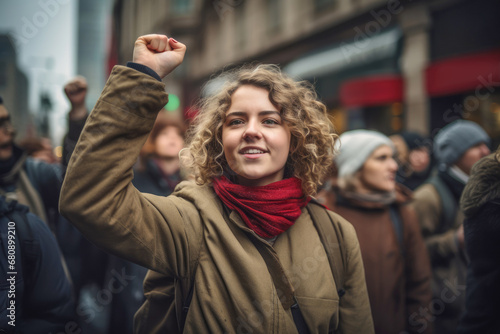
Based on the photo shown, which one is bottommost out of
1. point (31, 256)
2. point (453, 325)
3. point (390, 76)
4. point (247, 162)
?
point (453, 325)

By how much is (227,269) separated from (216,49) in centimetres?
2024

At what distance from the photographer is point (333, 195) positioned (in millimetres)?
3252

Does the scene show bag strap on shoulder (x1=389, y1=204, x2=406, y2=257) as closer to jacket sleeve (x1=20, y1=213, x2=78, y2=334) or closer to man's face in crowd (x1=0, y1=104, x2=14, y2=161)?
jacket sleeve (x1=20, y1=213, x2=78, y2=334)

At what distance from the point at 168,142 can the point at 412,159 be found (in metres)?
3.24

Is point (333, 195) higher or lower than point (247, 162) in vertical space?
lower

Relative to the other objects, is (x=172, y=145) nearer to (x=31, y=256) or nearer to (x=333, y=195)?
(x=333, y=195)

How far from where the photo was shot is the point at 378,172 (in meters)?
3.03

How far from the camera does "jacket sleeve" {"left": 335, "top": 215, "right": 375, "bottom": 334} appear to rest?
185cm

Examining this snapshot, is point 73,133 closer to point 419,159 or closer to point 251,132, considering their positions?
point 251,132

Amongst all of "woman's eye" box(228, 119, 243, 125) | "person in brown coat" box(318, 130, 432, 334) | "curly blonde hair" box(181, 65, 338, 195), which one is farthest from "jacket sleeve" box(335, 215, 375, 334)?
"person in brown coat" box(318, 130, 432, 334)

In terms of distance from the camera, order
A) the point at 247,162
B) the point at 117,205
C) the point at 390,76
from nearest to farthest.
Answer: the point at 117,205, the point at 247,162, the point at 390,76

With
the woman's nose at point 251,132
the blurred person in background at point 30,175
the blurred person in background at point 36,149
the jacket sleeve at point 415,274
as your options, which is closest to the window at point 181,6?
the blurred person in background at point 36,149

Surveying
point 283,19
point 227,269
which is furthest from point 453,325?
point 283,19

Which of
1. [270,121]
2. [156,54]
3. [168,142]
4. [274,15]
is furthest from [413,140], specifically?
[274,15]
